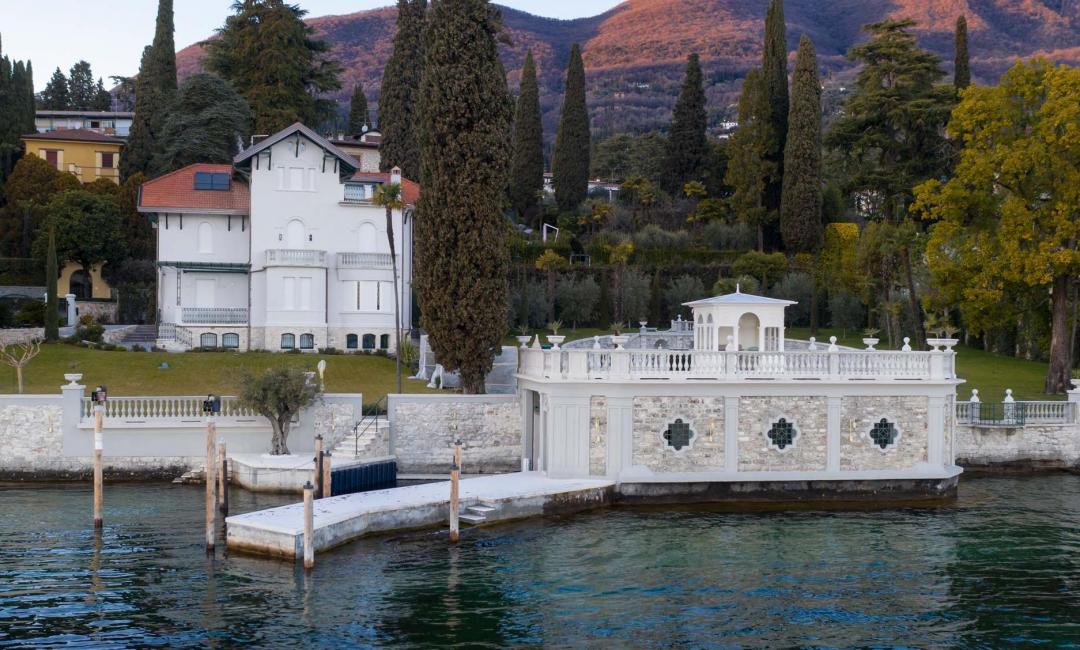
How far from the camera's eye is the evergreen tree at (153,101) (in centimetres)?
7488

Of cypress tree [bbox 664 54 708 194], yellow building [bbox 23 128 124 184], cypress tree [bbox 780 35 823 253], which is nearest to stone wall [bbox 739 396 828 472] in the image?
cypress tree [bbox 780 35 823 253]

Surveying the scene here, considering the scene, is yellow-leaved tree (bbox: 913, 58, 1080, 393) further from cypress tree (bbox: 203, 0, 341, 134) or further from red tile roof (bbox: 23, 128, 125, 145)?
red tile roof (bbox: 23, 128, 125, 145)

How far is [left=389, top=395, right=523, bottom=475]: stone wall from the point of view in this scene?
113 ft

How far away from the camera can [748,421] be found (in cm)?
3122

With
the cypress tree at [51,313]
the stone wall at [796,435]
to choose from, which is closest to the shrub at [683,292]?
the cypress tree at [51,313]

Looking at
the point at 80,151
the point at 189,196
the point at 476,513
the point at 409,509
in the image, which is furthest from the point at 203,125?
the point at 476,513

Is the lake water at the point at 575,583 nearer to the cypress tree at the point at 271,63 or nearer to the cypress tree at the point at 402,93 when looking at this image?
the cypress tree at the point at 402,93

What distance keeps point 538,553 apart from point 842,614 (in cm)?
700

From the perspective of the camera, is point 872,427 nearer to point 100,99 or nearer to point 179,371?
point 179,371

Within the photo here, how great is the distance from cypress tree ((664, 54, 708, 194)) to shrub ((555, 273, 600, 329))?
25.4 metres

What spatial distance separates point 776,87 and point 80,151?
1944 inches

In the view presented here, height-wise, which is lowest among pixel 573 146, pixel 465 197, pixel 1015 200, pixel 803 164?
pixel 465 197

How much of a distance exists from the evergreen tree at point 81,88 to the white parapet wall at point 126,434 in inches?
3519

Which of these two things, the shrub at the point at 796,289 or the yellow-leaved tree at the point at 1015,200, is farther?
the shrub at the point at 796,289
